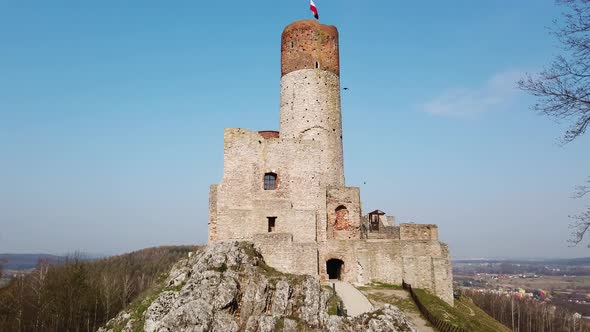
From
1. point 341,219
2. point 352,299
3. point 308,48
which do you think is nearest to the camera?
point 352,299

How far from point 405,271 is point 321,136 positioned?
31.2 ft

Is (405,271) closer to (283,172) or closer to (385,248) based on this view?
(385,248)

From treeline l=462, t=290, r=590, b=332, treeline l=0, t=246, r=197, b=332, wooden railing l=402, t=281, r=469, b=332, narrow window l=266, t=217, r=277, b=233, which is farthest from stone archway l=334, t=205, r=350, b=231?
treeline l=462, t=290, r=590, b=332

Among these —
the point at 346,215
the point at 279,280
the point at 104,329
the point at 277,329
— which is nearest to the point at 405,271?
the point at 346,215

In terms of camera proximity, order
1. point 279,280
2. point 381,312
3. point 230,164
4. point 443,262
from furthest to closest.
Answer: point 230,164
point 443,262
point 279,280
point 381,312

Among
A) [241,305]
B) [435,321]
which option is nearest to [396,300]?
[435,321]

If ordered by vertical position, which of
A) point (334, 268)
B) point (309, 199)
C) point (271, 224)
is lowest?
point (334, 268)

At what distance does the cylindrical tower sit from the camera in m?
25.9

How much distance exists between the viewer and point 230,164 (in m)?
23.8

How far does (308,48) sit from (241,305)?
1712 centimetres

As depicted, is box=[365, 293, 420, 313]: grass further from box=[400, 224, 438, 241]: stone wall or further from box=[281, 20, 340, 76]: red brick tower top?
box=[281, 20, 340, 76]: red brick tower top

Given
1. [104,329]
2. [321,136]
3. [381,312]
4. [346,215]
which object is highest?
[321,136]

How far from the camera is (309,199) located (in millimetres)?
24031

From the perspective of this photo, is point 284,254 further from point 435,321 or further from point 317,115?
point 317,115
